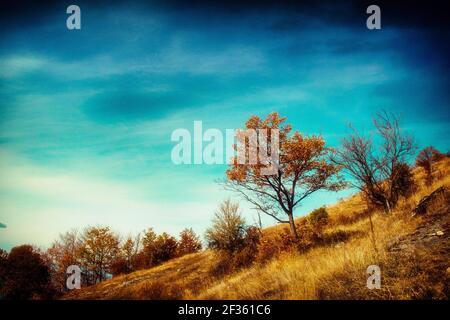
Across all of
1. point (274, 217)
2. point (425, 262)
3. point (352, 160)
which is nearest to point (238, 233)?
point (274, 217)

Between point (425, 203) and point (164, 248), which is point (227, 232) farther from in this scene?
point (164, 248)

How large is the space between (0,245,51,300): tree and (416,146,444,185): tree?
136 feet

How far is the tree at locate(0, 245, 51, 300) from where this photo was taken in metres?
28.0

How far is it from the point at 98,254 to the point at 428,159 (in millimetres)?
44441

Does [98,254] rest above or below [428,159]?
below

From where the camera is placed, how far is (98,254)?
3766 cm

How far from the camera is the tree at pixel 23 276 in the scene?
92.0 feet

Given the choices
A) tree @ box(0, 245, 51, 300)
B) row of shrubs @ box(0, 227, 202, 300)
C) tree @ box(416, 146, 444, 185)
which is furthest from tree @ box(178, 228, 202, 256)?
tree @ box(416, 146, 444, 185)

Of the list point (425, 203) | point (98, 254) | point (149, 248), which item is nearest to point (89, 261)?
point (98, 254)

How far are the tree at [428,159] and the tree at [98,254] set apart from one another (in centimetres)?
4089

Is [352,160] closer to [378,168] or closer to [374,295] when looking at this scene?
[378,168]

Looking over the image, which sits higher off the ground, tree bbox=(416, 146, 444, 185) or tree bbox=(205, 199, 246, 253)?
tree bbox=(416, 146, 444, 185)

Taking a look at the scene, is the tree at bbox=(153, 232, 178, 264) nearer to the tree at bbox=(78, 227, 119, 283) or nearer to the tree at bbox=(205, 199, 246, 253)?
the tree at bbox=(78, 227, 119, 283)

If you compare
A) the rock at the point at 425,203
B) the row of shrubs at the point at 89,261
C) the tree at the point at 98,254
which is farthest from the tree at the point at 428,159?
the tree at the point at 98,254
